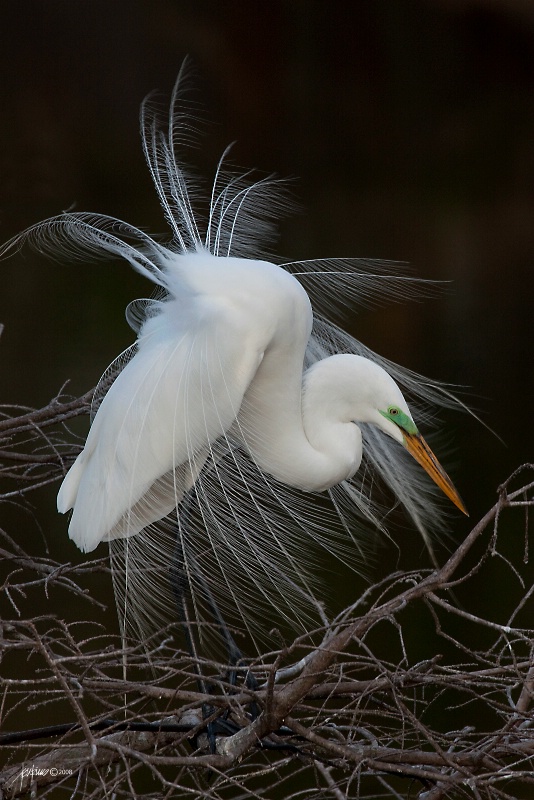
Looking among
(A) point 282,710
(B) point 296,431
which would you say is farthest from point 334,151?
(A) point 282,710

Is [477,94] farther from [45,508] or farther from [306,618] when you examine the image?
[306,618]

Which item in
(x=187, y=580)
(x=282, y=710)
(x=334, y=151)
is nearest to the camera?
(x=282, y=710)

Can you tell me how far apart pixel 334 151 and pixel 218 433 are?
3.32m

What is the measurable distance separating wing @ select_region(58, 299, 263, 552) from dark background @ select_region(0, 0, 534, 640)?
87.5 inches

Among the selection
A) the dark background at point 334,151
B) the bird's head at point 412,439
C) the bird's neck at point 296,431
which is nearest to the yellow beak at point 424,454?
the bird's head at point 412,439

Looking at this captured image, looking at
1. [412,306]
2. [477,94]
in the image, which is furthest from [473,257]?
[477,94]

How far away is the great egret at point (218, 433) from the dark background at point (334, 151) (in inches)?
83.9

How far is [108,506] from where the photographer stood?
1.66m

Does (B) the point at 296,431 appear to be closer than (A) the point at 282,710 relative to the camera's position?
No

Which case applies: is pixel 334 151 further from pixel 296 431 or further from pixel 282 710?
pixel 282 710

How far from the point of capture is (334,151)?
4.74 metres

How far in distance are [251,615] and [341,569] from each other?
2.11 meters

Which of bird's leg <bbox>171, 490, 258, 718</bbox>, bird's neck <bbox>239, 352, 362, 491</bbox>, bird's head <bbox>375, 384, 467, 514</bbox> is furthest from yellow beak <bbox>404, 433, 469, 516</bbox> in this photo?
bird's leg <bbox>171, 490, 258, 718</bbox>

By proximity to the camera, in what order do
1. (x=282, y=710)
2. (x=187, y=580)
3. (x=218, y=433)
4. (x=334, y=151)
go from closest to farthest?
(x=282, y=710) → (x=218, y=433) → (x=187, y=580) → (x=334, y=151)
